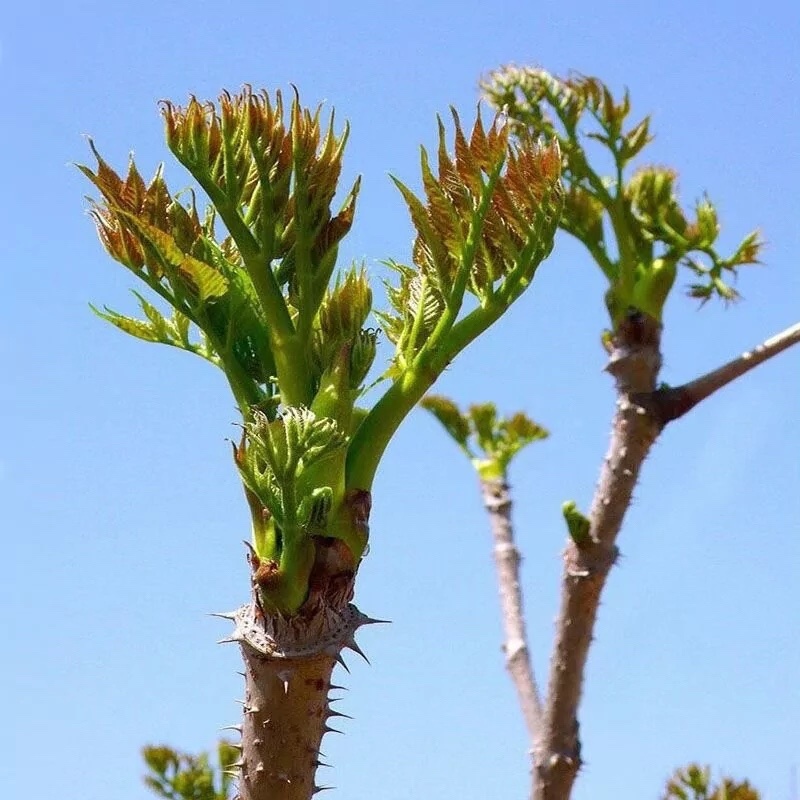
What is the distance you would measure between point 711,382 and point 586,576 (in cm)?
51

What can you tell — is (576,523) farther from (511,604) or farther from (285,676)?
(285,676)

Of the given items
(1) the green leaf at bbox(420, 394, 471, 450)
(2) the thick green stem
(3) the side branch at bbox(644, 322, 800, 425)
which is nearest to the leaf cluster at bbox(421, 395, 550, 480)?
(1) the green leaf at bbox(420, 394, 471, 450)

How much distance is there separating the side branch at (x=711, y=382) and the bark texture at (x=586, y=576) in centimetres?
3

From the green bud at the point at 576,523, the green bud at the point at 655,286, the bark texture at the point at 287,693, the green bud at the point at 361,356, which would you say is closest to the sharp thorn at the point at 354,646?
the bark texture at the point at 287,693

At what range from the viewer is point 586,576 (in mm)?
2598

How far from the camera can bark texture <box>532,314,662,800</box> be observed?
2.62 meters

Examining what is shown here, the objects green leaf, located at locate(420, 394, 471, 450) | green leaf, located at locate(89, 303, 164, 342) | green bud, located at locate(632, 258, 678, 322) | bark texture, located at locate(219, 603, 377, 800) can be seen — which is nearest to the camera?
bark texture, located at locate(219, 603, 377, 800)

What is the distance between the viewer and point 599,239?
10.1 ft

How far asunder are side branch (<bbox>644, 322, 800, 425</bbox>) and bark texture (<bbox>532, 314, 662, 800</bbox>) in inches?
1.3

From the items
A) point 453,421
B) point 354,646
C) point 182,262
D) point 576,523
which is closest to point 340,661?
point 354,646

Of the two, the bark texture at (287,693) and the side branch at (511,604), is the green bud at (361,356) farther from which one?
the side branch at (511,604)

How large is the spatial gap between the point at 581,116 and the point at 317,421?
6.64ft

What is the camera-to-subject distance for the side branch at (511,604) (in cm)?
304

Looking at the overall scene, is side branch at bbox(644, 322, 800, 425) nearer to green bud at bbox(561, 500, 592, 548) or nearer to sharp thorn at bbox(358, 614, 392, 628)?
green bud at bbox(561, 500, 592, 548)
